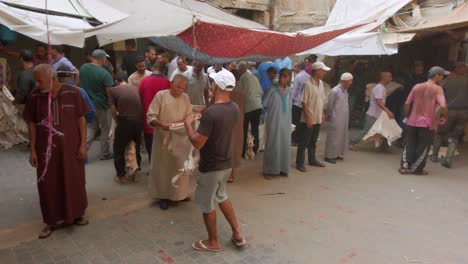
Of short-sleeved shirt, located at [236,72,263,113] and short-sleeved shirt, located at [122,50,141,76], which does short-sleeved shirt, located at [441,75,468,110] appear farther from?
short-sleeved shirt, located at [122,50,141,76]

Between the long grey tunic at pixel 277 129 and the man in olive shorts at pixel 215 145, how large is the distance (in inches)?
90.4

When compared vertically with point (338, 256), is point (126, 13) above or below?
above

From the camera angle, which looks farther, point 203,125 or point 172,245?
point 172,245

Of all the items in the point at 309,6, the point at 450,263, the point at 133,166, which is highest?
the point at 309,6

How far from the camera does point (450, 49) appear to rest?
9.07 meters

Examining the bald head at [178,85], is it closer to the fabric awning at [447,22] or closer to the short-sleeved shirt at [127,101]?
the short-sleeved shirt at [127,101]

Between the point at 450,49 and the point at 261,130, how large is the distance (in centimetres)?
569

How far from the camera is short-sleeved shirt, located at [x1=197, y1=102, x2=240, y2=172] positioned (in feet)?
10.4

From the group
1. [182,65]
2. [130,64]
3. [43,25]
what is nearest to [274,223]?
[43,25]

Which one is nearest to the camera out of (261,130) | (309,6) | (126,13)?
(126,13)

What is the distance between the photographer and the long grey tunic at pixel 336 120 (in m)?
6.67

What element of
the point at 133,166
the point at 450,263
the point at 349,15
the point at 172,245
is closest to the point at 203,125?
→ the point at 172,245

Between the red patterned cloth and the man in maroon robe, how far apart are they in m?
1.28

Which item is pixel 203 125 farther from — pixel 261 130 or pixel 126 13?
pixel 261 130
